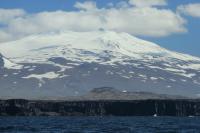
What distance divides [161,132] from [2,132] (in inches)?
915

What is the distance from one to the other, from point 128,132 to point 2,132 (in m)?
18.4

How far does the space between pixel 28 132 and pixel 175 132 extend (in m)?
21.5

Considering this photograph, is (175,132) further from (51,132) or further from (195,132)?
(51,132)

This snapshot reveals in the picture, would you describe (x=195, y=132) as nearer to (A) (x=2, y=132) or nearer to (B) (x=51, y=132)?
(B) (x=51, y=132)

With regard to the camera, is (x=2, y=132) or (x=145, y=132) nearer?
(x=2, y=132)

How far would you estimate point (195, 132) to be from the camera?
105 meters

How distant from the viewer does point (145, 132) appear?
106562mm

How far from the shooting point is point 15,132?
10181cm

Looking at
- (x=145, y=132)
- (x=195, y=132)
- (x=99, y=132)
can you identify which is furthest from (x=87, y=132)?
(x=195, y=132)

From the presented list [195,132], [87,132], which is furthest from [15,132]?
[195,132]

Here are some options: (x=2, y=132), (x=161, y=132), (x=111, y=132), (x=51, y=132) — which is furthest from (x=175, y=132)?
(x=2, y=132)

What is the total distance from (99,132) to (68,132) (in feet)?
14.9

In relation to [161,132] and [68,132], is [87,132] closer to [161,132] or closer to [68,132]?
[68,132]

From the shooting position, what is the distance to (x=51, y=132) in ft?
342
